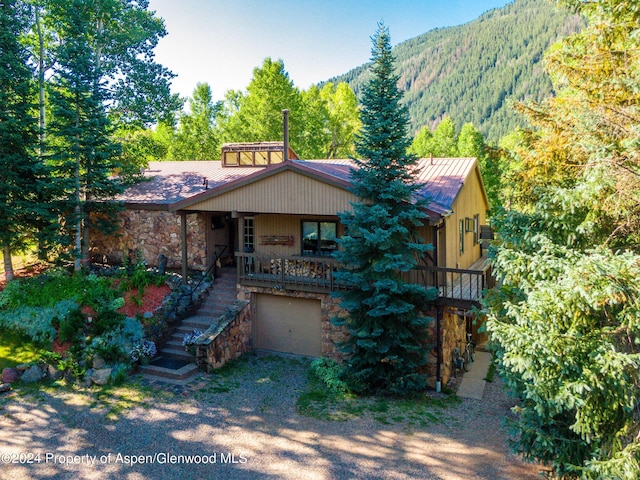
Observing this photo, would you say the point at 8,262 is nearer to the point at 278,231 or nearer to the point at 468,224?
the point at 278,231

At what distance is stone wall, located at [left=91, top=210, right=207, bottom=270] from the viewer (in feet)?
53.1

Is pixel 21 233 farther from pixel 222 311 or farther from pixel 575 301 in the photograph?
pixel 575 301

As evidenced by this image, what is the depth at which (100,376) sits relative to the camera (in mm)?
11328

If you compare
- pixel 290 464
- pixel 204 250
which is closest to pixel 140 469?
pixel 290 464

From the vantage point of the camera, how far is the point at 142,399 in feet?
34.7

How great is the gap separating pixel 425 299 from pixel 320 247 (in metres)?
4.16

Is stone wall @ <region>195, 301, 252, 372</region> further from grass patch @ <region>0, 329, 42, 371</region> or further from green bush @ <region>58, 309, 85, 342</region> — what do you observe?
grass patch @ <region>0, 329, 42, 371</region>

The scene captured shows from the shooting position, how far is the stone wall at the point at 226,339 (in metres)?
12.2

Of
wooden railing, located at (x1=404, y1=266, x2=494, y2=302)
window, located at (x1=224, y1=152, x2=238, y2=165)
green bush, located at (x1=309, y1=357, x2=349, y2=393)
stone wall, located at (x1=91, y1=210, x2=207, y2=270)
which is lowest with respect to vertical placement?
green bush, located at (x1=309, y1=357, x2=349, y2=393)

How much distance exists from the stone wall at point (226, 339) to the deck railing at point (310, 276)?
3.47ft

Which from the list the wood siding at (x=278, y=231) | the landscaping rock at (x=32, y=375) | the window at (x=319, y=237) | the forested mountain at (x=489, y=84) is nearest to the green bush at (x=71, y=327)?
the landscaping rock at (x=32, y=375)

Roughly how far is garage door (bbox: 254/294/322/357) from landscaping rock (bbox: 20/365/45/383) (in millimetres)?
5889

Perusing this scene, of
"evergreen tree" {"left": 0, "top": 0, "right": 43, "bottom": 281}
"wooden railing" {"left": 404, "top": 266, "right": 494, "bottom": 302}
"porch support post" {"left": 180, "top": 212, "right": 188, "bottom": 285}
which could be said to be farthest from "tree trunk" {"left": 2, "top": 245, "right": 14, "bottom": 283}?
"wooden railing" {"left": 404, "top": 266, "right": 494, "bottom": 302}

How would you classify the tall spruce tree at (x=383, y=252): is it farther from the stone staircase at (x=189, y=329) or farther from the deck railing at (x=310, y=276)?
the stone staircase at (x=189, y=329)
